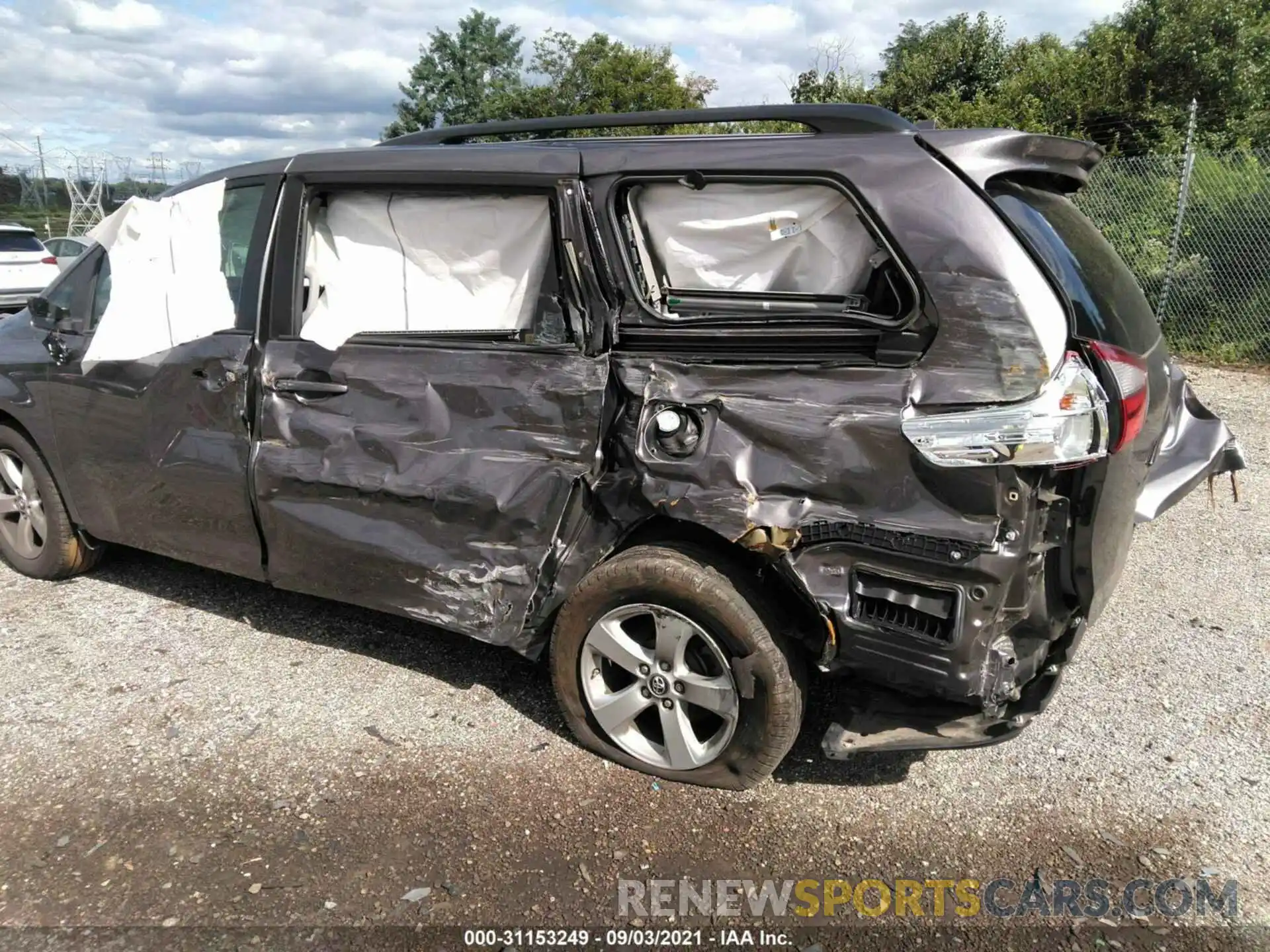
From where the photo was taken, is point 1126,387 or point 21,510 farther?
point 21,510

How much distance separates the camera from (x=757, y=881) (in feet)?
8.65

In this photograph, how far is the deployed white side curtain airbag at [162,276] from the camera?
12.3 ft

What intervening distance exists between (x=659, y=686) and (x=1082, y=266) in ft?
5.85

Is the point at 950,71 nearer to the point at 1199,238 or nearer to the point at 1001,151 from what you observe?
the point at 1199,238

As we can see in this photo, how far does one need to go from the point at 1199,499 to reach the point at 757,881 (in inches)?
176

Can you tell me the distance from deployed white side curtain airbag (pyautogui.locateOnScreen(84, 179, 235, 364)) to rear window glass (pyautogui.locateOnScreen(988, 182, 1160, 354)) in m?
2.84

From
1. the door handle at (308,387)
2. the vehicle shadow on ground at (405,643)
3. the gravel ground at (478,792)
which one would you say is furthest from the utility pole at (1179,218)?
the door handle at (308,387)

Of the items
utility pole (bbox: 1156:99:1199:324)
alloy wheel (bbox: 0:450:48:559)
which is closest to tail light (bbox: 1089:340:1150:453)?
alloy wheel (bbox: 0:450:48:559)

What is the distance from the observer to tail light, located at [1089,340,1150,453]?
8.09ft

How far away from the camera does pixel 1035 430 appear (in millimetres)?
2375

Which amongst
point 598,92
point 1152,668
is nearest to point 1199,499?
point 1152,668

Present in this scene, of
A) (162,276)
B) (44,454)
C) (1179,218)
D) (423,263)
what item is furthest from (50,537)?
(1179,218)

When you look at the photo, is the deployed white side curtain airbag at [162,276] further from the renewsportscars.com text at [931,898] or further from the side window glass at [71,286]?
the renewsportscars.com text at [931,898]

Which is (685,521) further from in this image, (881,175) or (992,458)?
(881,175)
